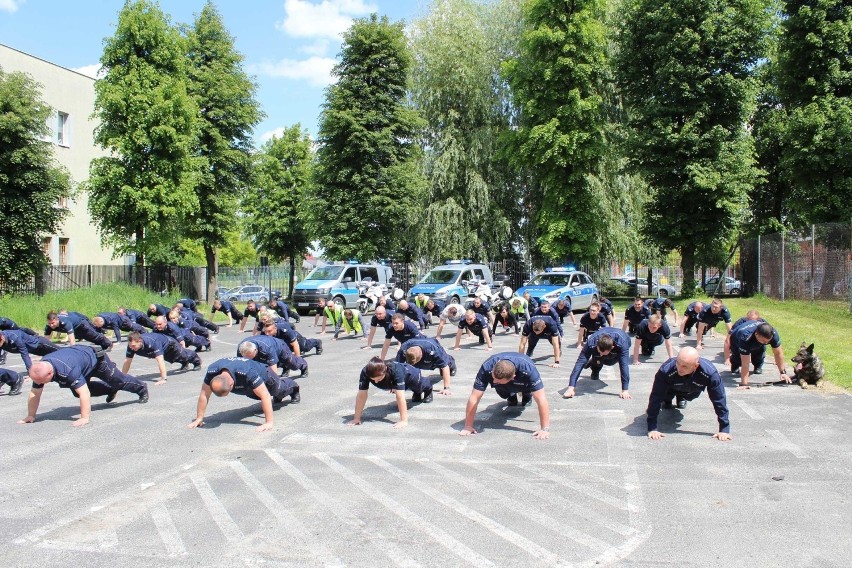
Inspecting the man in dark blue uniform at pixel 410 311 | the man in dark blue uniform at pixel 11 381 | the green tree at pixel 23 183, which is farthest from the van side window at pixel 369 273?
the man in dark blue uniform at pixel 11 381

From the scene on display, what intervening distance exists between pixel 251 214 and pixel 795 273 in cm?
3454

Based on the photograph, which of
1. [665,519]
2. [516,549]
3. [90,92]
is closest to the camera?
[516,549]

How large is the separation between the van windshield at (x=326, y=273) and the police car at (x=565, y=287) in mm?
8074

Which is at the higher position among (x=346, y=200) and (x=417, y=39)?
(x=417, y=39)

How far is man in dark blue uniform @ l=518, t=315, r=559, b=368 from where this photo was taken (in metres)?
12.8

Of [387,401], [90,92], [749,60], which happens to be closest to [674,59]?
[749,60]

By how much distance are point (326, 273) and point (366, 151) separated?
28.7ft

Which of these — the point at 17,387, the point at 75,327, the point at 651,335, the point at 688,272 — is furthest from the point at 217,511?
the point at 688,272

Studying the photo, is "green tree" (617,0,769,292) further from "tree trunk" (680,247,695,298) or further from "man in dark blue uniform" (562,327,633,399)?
"man in dark blue uniform" (562,327,633,399)

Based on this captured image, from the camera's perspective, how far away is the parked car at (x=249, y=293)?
39625mm

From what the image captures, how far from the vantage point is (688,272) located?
32438 millimetres

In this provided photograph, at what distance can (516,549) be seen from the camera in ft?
17.3

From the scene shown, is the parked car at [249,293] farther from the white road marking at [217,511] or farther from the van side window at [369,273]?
the white road marking at [217,511]

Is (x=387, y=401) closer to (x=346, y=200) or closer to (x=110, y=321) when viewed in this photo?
(x=110, y=321)
